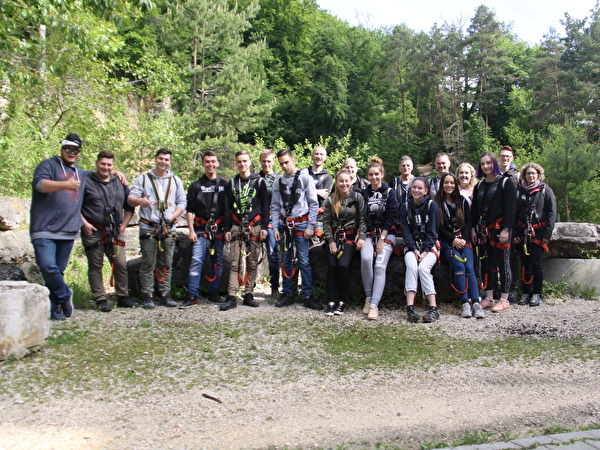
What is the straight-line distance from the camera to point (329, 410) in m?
3.72

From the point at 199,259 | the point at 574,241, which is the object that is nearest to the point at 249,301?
the point at 199,259

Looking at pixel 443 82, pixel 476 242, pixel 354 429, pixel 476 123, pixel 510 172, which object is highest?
pixel 443 82

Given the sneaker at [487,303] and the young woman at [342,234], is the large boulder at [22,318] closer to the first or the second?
the young woman at [342,234]

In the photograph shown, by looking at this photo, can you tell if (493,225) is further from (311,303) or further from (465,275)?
(311,303)

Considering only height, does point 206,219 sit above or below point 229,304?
above

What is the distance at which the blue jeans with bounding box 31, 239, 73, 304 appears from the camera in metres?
5.66

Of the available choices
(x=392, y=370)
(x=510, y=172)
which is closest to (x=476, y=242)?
(x=510, y=172)

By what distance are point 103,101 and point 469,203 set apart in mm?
10366

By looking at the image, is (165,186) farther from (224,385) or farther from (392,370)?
(392,370)

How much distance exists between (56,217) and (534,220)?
642 centimetres

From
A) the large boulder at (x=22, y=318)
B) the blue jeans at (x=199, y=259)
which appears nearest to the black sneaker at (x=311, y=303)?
the blue jeans at (x=199, y=259)

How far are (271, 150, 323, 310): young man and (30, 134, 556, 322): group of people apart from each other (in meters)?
0.02

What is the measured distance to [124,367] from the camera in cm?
454

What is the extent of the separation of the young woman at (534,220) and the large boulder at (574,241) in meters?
0.87
